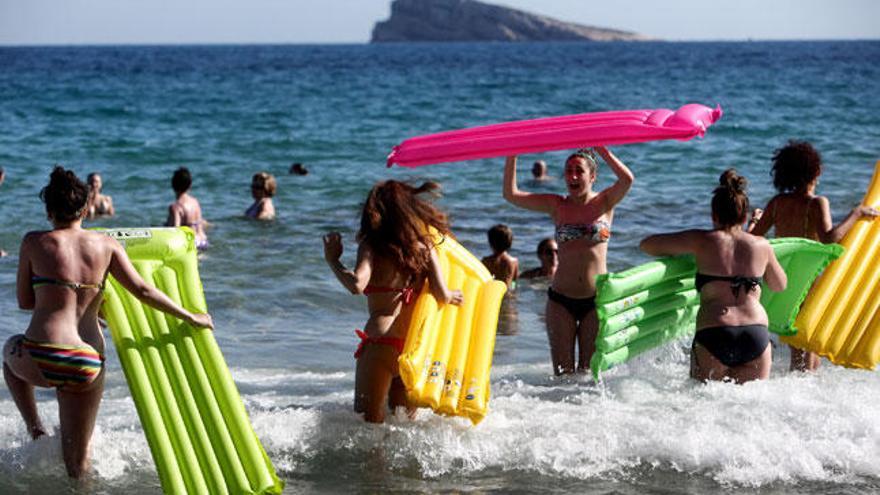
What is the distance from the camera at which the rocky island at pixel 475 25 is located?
143 m

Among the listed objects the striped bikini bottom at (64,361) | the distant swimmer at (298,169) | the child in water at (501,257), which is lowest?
the distant swimmer at (298,169)

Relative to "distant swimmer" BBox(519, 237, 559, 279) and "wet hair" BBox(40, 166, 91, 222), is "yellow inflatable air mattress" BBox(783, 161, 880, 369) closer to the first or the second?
"distant swimmer" BBox(519, 237, 559, 279)

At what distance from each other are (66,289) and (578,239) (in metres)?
2.63

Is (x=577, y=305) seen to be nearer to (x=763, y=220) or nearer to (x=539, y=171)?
(x=763, y=220)

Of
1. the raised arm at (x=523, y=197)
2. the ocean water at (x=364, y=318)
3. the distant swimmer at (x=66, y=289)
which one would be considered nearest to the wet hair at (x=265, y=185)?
the ocean water at (x=364, y=318)

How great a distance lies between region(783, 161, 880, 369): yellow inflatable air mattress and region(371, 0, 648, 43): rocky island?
13795 centimetres

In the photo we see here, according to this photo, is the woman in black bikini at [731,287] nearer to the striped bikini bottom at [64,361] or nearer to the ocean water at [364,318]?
the ocean water at [364,318]

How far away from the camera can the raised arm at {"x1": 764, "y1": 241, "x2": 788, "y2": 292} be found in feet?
18.8

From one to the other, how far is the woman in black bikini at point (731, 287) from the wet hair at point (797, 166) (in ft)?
2.26

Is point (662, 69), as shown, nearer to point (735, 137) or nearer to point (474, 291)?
point (735, 137)

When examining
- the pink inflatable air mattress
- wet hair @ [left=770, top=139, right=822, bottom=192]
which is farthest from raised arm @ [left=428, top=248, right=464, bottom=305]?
wet hair @ [left=770, top=139, right=822, bottom=192]

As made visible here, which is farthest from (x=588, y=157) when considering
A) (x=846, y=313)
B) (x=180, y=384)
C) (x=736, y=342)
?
(x=180, y=384)

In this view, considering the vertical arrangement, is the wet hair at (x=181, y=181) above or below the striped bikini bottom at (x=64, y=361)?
below

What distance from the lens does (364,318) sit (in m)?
8.71
